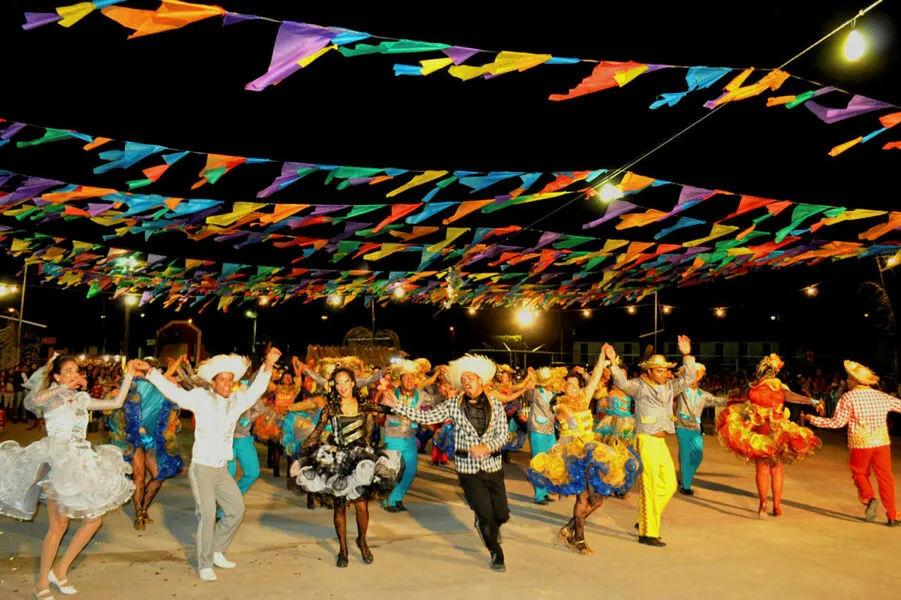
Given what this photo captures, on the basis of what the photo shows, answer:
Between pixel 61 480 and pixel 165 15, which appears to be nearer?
pixel 165 15

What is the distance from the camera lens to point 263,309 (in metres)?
29.9

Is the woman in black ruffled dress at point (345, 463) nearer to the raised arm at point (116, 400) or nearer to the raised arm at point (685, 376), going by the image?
the raised arm at point (116, 400)

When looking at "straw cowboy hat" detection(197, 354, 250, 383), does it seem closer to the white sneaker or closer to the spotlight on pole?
the white sneaker

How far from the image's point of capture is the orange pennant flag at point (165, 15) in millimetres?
4445

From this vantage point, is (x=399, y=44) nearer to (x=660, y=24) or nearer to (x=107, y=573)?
(x=660, y=24)

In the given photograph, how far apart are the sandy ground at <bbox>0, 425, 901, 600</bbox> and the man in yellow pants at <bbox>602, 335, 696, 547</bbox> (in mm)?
369

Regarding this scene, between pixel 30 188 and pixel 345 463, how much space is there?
582 cm

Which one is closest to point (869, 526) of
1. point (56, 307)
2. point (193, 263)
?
point (193, 263)

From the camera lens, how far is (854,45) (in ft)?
16.7

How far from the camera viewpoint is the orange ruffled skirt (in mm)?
8336

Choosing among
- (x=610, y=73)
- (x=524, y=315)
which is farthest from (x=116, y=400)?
(x=524, y=315)

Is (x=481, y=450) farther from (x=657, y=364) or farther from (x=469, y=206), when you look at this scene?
(x=469, y=206)

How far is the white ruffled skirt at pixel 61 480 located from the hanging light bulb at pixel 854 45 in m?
6.12

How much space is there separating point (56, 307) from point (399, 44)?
3212cm
